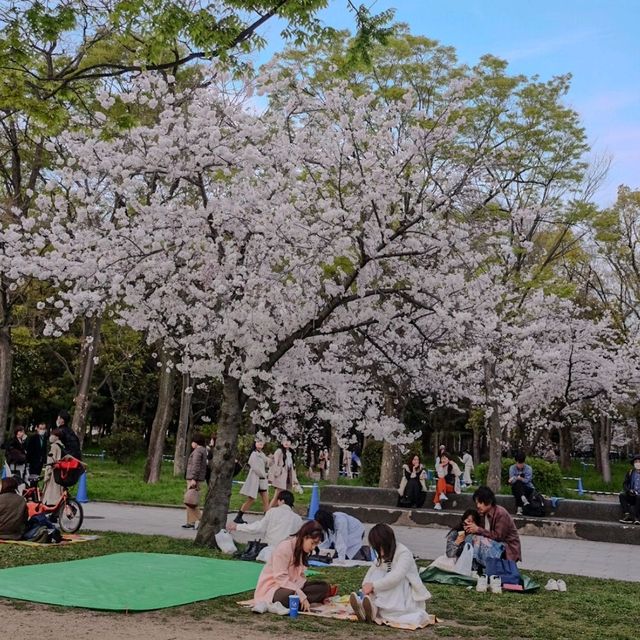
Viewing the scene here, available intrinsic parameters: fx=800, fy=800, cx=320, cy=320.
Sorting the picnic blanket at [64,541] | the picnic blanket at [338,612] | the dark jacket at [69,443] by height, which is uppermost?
the dark jacket at [69,443]

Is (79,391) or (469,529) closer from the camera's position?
(469,529)

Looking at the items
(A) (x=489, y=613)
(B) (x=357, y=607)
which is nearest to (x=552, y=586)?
(A) (x=489, y=613)

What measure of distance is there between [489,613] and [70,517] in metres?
7.55

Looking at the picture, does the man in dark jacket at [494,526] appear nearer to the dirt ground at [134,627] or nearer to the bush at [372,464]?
the dirt ground at [134,627]

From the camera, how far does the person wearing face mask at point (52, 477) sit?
1255cm

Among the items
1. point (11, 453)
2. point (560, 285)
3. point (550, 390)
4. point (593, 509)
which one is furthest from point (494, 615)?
point (550, 390)

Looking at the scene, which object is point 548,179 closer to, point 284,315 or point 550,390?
point 550,390

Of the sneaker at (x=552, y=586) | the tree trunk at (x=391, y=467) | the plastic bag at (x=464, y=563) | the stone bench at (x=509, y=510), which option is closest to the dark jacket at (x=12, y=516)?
the stone bench at (x=509, y=510)

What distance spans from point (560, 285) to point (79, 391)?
1312 centimetres

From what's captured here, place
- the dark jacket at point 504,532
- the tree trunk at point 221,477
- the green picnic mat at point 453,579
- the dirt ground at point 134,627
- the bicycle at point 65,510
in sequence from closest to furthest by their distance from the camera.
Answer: the dirt ground at point 134,627, the green picnic mat at point 453,579, the dark jacket at point 504,532, the tree trunk at point 221,477, the bicycle at point 65,510

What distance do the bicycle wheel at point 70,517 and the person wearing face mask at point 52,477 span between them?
0.80 ft

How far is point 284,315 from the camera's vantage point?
12.1m

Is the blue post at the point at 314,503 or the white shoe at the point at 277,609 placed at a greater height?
the blue post at the point at 314,503

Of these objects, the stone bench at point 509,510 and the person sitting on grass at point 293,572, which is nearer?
the person sitting on grass at point 293,572
